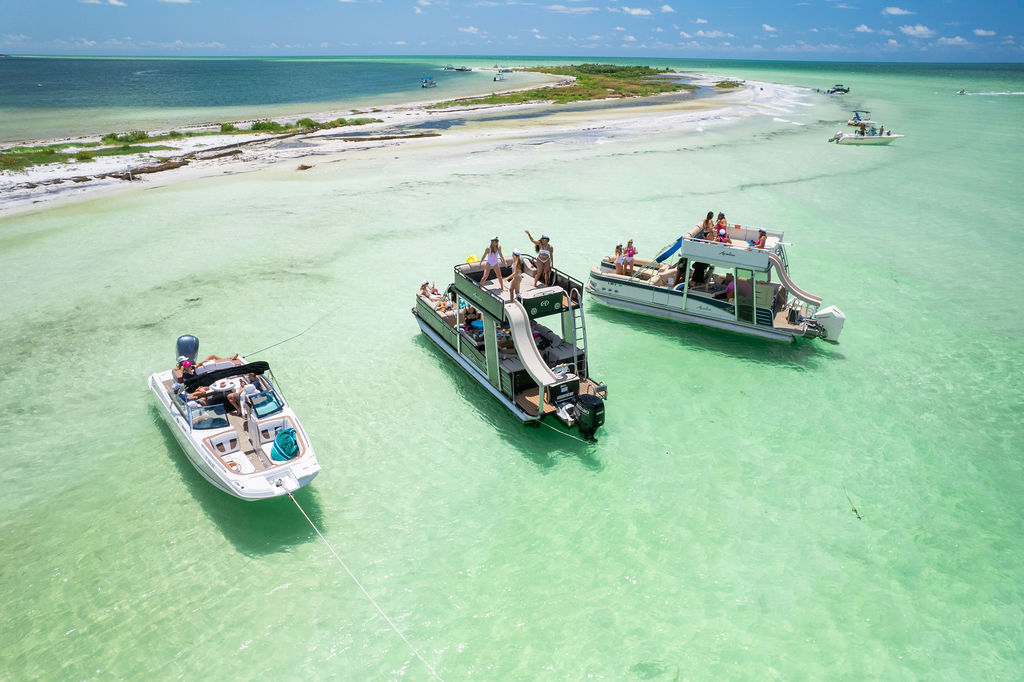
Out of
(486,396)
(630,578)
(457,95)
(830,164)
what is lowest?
(630,578)

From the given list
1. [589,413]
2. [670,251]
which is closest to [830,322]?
[670,251]

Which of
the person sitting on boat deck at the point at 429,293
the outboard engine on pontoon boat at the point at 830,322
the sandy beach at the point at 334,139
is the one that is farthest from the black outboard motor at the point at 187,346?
the sandy beach at the point at 334,139

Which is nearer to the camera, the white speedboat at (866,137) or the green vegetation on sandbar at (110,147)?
the green vegetation on sandbar at (110,147)

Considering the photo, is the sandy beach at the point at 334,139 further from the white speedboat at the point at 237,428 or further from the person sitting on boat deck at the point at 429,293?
the white speedboat at the point at 237,428

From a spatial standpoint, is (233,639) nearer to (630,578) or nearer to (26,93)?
(630,578)

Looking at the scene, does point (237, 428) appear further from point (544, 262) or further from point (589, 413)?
point (544, 262)

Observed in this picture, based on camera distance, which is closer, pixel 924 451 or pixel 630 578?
pixel 630 578

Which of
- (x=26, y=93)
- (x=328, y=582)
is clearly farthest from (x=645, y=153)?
(x=26, y=93)
